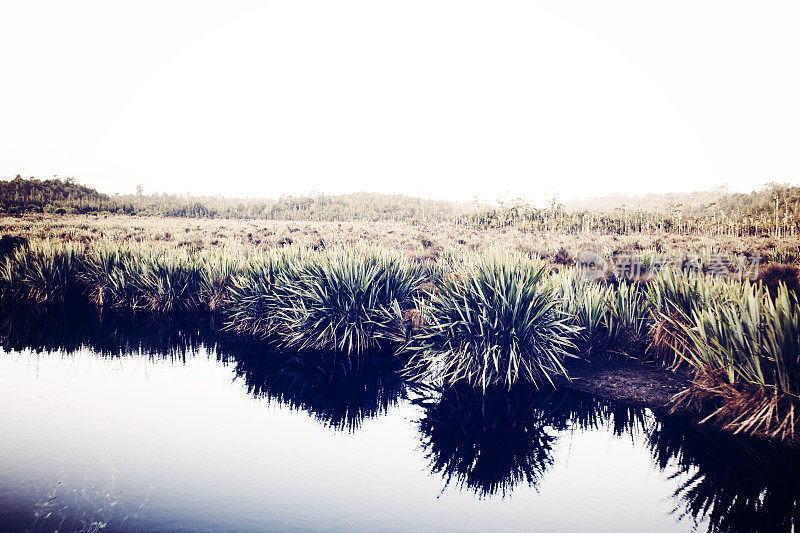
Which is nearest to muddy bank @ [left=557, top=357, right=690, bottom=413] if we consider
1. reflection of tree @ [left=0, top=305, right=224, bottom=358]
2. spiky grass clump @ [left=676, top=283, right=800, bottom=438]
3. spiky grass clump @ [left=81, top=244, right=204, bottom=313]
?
spiky grass clump @ [left=676, top=283, right=800, bottom=438]

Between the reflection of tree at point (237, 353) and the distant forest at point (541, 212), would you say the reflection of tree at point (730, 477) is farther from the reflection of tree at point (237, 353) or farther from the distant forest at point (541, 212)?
the distant forest at point (541, 212)

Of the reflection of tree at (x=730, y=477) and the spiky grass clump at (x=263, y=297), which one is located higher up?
the spiky grass clump at (x=263, y=297)

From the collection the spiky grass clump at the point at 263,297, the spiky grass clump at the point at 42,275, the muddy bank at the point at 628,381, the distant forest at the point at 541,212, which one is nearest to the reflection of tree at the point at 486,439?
the muddy bank at the point at 628,381

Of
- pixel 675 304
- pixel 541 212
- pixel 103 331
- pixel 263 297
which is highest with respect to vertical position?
pixel 541 212

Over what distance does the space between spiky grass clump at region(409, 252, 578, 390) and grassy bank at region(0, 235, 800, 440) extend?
22 mm

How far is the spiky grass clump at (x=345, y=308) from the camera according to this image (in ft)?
32.8

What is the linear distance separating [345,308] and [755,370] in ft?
21.5

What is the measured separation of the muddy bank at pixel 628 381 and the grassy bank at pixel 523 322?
0.82 feet

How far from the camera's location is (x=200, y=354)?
9.99 meters

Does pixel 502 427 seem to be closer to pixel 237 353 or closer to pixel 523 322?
pixel 523 322

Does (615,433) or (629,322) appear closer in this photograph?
(615,433)

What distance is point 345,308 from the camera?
998 centimetres

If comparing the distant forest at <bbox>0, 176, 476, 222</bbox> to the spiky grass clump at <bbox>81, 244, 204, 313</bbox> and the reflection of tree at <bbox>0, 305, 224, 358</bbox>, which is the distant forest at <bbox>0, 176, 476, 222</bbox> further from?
the reflection of tree at <bbox>0, 305, 224, 358</bbox>

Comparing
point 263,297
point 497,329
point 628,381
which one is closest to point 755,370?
point 628,381
